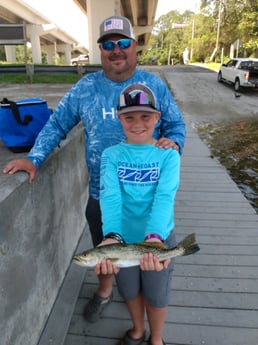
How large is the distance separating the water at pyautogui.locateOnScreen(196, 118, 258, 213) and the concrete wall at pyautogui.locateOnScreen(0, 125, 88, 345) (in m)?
3.84

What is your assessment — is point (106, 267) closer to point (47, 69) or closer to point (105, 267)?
point (105, 267)

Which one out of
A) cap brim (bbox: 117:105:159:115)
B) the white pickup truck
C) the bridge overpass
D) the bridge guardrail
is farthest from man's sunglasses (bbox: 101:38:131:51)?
the white pickup truck

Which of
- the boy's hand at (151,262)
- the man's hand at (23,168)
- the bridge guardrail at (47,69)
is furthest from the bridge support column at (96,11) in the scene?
the boy's hand at (151,262)

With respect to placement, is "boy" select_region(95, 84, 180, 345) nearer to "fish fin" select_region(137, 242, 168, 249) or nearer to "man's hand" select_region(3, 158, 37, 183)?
"fish fin" select_region(137, 242, 168, 249)

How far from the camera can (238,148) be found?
967 cm

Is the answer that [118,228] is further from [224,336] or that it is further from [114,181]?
[224,336]

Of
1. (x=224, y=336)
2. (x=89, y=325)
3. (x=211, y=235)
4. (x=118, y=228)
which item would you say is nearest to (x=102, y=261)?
(x=118, y=228)

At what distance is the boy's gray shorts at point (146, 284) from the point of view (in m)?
2.17

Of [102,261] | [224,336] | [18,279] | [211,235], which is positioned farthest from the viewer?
[211,235]

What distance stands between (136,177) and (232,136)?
967 centimetres

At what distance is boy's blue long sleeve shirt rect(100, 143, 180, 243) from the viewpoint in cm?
203

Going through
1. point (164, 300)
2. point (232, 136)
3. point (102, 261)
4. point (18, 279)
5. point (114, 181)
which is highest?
point (114, 181)

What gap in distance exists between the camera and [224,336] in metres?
2.72

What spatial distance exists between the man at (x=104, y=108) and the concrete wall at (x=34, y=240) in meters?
0.25
